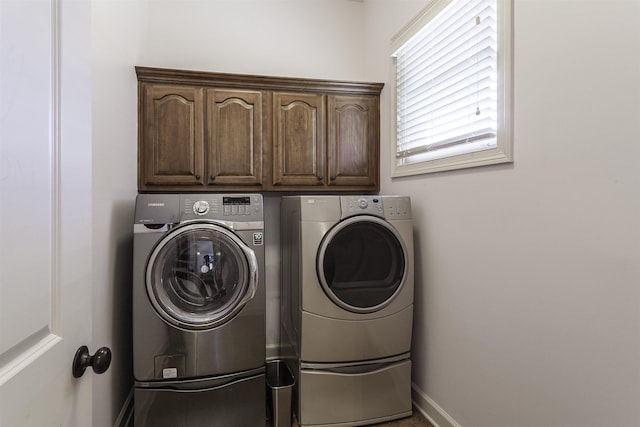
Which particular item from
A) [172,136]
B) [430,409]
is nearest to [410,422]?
[430,409]

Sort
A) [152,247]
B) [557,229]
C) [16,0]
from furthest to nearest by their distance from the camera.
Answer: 1. [152,247]
2. [557,229]
3. [16,0]

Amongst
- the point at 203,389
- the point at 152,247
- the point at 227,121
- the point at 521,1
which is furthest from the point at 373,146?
the point at 203,389

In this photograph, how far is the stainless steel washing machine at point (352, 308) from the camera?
1.85 metres

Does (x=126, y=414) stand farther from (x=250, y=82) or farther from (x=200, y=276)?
(x=250, y=82)

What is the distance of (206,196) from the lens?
1859mm

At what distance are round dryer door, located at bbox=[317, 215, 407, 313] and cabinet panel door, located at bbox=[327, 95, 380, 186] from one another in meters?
0.66

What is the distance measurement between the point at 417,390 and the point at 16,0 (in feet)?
7.81

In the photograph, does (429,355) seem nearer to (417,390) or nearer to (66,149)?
(417,390)

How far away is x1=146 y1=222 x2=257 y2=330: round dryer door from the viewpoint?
69.2 inches

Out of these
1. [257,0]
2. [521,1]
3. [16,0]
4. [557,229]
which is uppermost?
[257,0]

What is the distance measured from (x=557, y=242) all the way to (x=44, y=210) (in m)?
1.49

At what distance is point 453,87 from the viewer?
177 cm

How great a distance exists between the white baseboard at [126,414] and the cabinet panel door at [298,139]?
160 centimetres

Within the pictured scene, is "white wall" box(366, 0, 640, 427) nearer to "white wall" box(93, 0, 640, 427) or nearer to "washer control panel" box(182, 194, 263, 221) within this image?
"white wall" box(93, 0, 640, 427)
